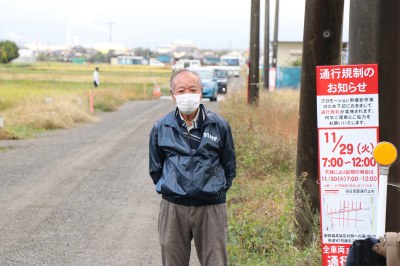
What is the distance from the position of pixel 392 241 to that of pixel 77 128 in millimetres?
20740

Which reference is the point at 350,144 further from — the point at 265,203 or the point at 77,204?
the point at 77,204

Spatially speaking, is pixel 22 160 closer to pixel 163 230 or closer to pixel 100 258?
pixel 100 258

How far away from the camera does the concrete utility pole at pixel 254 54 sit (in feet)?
77.0

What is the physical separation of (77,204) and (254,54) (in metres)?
14.9

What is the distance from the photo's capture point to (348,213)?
5.07m

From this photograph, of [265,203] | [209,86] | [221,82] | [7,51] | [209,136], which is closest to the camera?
[209,136]

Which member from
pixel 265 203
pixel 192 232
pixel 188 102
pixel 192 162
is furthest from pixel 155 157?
pixel 265 203

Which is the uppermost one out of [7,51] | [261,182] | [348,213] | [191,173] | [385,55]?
[7,51]

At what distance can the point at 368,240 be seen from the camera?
3.96m

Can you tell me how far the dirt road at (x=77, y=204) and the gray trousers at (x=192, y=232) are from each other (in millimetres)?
2476

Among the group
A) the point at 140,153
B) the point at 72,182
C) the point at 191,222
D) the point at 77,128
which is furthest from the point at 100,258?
the point at 77,128

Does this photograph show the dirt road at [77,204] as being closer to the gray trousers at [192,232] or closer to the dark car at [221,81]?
the gray trousers at [192,232]

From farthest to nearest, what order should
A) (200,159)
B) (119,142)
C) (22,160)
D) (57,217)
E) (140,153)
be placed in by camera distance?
(119,142) → (140,153) → (22,160) → (57,217) → (200,159)

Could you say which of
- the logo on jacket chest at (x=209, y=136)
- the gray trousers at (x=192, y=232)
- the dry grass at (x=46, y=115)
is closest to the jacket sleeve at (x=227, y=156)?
the logo on jacket chest at (x=209, y=136)
